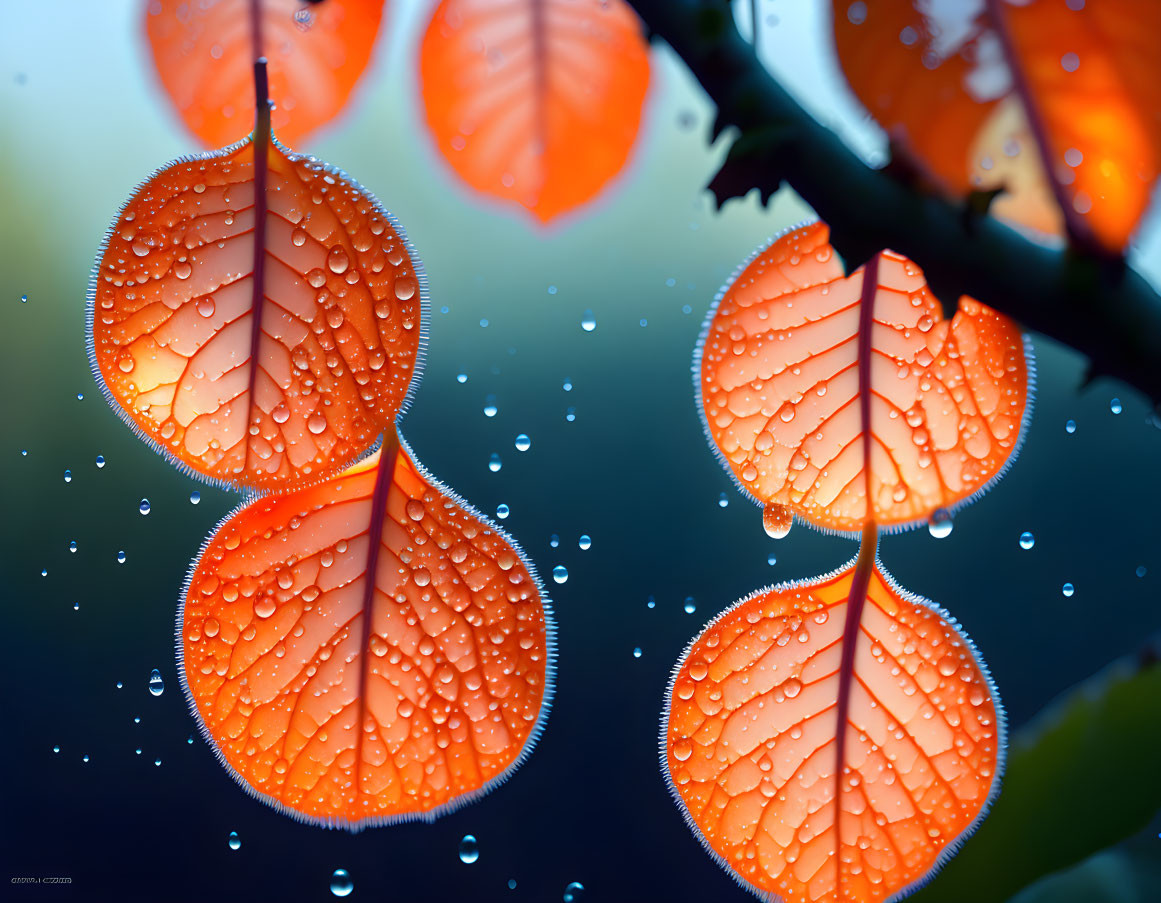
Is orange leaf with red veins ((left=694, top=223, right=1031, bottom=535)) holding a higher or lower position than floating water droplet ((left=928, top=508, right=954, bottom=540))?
higher

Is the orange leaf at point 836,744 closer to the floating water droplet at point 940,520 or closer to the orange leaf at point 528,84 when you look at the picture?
the floating water droplet at point 940,520

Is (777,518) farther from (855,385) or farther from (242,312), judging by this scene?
(242,312)

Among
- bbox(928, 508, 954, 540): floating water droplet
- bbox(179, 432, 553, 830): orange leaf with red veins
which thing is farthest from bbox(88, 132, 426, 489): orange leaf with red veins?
bbox(928, 508, 954, 540): floating water droplet

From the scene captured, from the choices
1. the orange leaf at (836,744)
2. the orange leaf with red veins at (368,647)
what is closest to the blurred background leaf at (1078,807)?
the orange leaf at (836,744)

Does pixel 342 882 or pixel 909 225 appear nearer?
pixel 909 225

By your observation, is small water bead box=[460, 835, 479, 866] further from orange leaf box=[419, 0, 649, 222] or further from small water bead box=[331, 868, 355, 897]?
orange leaf box=[419, 0, 649, 222]

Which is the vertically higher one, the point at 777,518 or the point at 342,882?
the point at 777,518

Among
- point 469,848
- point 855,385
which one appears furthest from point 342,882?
point 855,385

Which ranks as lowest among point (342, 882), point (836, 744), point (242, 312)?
point (342, 882)
